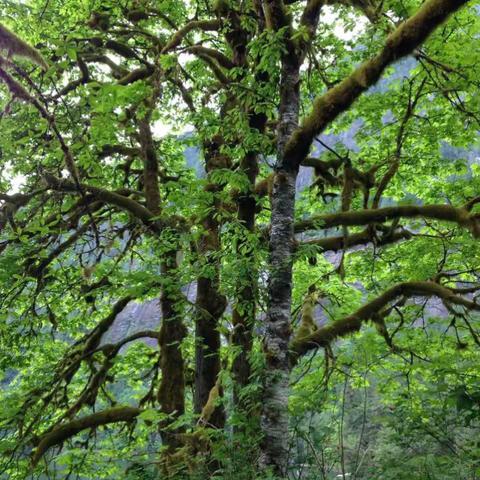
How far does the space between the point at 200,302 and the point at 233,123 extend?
2.71 meters

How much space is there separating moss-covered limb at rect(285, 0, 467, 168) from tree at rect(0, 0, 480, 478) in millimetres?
14

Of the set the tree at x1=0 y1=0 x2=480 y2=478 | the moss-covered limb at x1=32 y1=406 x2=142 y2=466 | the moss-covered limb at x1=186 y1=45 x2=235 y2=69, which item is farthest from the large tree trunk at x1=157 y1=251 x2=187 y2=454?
the moss-covered limb at x1=186 y1=45 x2=235 y2=69

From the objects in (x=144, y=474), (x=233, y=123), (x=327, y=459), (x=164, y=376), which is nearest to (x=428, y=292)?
(x=327, y=459)

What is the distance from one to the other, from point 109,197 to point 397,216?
3819mm

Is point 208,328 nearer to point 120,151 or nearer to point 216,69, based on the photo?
point 120,151

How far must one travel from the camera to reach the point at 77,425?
21.6ft

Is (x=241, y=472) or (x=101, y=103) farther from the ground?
(x=101, y=103)

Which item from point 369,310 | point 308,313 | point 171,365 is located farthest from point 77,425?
point 369,310

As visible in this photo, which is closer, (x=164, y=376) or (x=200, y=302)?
(x=200, y=302)

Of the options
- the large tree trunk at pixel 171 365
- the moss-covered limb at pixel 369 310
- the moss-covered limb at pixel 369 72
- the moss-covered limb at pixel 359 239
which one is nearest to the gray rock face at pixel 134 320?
the large tree trunk at pixel 171 365

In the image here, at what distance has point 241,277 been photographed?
4.32 metres

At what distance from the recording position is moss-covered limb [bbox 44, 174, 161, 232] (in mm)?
5726

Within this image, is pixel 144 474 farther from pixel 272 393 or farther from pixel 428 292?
pixel 428 292

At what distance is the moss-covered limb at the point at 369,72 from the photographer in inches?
155
